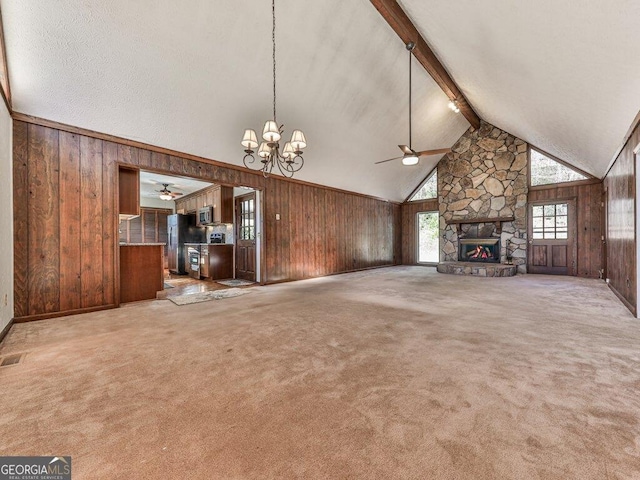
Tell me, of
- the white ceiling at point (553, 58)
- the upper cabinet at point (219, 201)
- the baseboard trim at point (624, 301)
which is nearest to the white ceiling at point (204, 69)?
the white ceiling at point (553, 58)

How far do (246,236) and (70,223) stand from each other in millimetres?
3587

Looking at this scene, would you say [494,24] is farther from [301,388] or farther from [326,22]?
[301,388]

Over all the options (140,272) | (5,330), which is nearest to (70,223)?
(140,272)

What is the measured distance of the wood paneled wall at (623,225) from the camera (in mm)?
3631

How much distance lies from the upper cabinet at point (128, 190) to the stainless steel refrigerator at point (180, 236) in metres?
4.33

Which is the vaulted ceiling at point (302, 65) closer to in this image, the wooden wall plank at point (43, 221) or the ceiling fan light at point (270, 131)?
the wooden wall plank at point (43, 221)

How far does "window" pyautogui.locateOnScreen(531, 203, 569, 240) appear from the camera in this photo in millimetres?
7184

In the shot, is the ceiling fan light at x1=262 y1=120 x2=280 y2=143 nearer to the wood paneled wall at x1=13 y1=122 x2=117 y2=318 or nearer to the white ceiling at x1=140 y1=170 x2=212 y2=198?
the wood paneled wall at x1=13 y1=122 x2=117 y2=318

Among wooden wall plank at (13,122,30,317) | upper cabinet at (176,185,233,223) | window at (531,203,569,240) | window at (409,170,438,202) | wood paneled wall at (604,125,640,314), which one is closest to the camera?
→ wooden wall plank at (13,122,30,317)

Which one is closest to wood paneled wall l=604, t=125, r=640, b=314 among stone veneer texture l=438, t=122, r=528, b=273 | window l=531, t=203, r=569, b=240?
window l=531, t=203, r=569, b=240

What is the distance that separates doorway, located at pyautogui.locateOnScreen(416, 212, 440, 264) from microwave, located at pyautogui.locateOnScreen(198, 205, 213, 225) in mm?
7054

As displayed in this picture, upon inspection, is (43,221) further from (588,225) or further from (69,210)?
(588,225)

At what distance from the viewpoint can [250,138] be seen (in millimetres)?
3383

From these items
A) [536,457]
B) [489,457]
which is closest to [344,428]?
[489,457]
